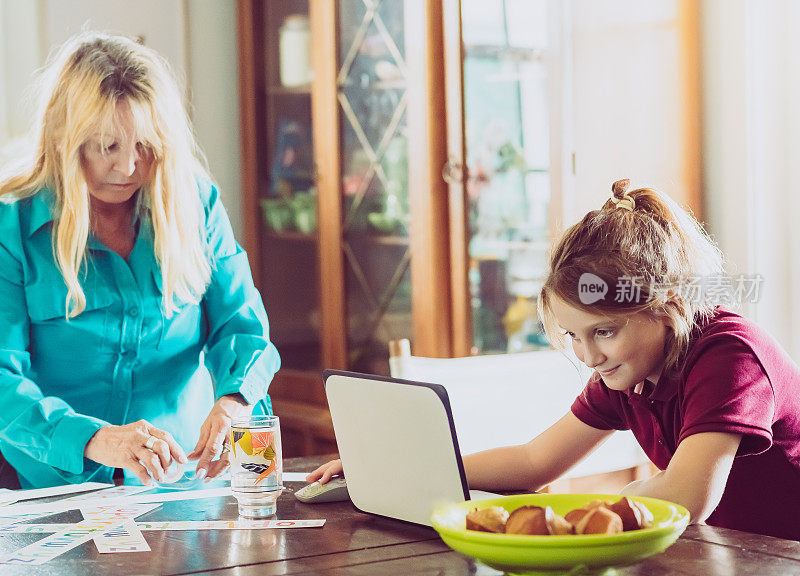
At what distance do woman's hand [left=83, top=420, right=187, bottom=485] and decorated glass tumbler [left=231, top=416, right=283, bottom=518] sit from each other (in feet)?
0.48

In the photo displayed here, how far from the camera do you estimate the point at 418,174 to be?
2.89m

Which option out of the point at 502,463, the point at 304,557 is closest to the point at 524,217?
the point at 502,463

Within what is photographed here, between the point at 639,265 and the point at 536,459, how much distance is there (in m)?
0.37

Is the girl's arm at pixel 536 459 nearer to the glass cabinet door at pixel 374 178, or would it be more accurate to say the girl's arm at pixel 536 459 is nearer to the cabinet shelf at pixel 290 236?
the glass cabinet door at pixel 374 178

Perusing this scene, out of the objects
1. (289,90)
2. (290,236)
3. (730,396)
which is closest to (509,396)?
(730,396)

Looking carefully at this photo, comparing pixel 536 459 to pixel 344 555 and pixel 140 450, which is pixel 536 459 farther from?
pixel 140 450

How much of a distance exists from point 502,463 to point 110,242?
862mm

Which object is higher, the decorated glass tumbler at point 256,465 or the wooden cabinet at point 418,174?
the wooden cabinet at point 418,174

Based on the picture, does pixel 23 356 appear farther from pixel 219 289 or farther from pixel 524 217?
pixel 524 217

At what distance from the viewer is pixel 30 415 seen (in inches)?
66.2

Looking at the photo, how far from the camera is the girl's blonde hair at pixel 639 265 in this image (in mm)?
1396

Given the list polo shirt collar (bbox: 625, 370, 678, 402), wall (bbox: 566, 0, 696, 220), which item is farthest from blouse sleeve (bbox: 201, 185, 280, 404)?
wall (bbox: 566, 0, 696, 220)

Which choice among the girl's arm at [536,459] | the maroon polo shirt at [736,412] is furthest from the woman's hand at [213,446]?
the maroon polo shirt at [736,412]

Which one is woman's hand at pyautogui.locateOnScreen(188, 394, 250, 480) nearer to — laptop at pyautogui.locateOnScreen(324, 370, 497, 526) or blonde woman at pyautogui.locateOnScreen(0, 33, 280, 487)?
blonde woman at pyautogui.locateOnScreen(0, 33, 280, 487)
